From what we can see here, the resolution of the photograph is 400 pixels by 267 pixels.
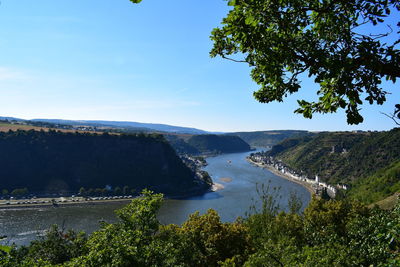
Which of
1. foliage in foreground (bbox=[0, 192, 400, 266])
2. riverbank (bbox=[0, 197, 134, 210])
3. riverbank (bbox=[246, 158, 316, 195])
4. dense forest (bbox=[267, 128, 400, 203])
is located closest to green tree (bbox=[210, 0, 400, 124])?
foliage in foreground (bbox=[0, 192, 400, 266])

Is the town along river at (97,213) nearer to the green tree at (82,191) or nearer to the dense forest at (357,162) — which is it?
the green tree at (82,191)

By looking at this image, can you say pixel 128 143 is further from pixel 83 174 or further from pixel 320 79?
pixel 320 79

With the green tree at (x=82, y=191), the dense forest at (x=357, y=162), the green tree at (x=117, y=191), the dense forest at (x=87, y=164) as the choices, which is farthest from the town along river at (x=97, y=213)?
the dense forest at (x=357, y=162)

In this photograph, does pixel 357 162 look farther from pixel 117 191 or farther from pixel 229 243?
pixel 229 243

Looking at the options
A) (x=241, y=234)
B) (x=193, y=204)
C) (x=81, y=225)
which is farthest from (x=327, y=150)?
(x=241, y=234)

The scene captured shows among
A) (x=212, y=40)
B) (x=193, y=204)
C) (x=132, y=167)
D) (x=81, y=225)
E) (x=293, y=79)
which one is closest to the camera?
(x=293, y=79)

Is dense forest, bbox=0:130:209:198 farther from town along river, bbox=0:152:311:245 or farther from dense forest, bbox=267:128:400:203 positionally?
dense forest, bbox=267:128:400:203
